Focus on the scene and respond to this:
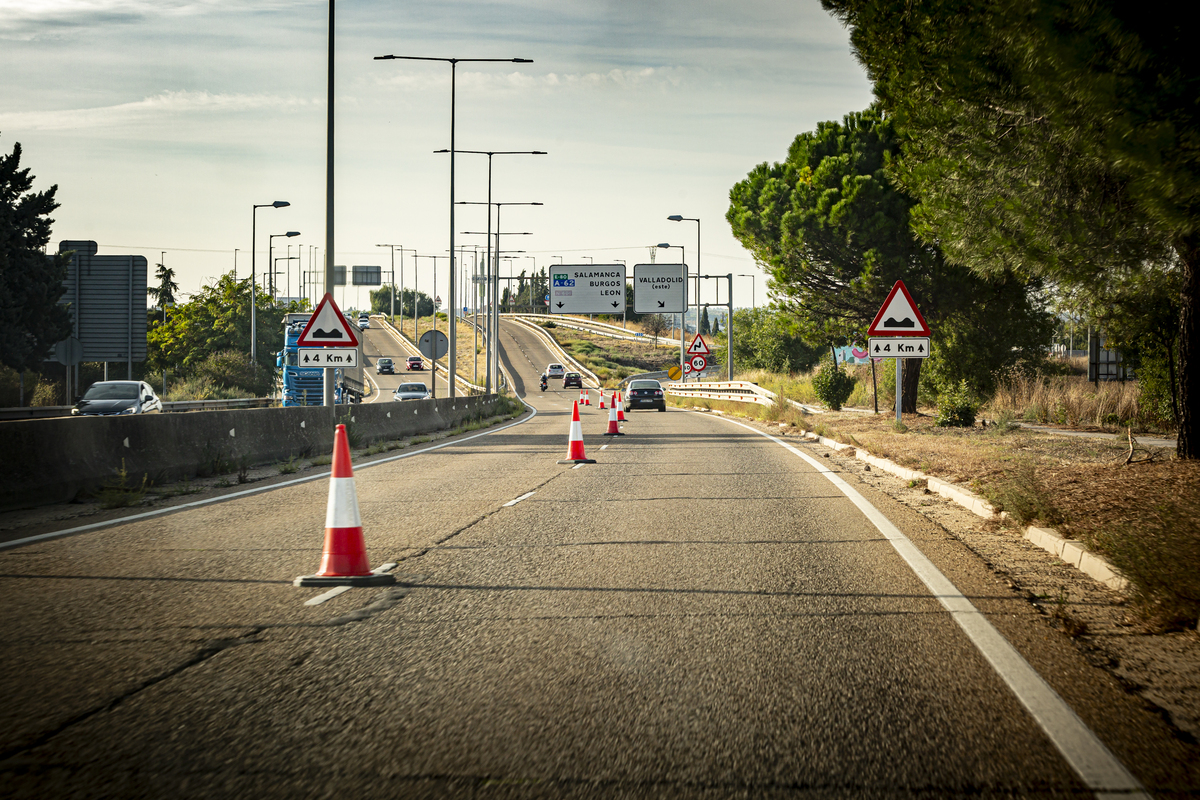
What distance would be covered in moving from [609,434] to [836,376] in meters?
11.3

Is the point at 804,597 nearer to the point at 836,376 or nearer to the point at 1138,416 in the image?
the point at 1138,416

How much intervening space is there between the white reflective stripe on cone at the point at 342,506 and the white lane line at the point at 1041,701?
13.2 feet

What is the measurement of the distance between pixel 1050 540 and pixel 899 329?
952 centimetres

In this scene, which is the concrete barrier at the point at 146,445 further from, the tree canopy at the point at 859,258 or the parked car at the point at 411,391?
the parked car at the point at 411,391

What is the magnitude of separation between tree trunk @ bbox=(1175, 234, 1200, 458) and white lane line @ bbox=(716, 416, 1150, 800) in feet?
16.2

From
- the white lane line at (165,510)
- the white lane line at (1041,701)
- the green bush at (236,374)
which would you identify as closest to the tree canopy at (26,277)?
the green bush at (236,374)

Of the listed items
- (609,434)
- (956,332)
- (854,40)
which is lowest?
(609,434)

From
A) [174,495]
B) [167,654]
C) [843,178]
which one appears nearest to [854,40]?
[174,495]

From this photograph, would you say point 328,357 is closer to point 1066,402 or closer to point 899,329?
point 899,329

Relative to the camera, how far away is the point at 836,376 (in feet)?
112

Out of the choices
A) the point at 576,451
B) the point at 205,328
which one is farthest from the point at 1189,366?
the point at 205,328

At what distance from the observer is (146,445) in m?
13.5

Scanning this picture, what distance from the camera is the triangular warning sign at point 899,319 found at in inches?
682

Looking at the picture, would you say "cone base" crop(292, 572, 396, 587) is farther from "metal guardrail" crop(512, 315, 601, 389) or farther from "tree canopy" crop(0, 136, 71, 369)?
"metal guardrail" crop(512, 315, 601, 389)
